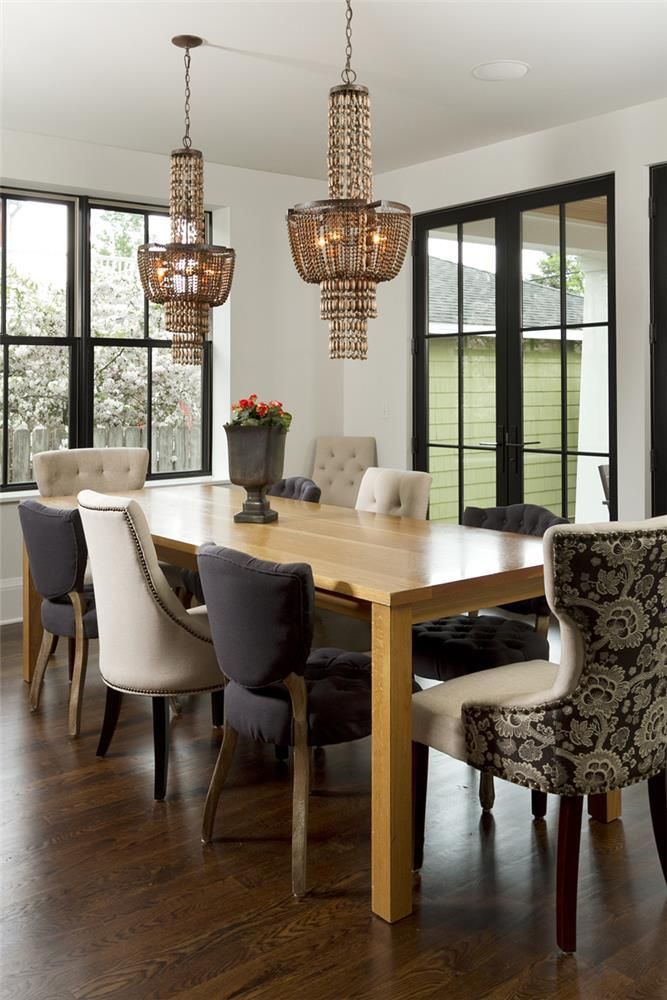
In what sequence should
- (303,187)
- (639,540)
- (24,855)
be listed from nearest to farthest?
(639,540), (24,855), (303,187)

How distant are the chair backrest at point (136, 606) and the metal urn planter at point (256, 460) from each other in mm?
753

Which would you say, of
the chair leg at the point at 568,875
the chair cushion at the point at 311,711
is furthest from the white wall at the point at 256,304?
the chair leg at the point at 568,875

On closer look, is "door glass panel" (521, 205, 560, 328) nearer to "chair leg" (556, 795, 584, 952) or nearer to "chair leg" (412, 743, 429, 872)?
"chair leg" (412, 743, 429, 872)

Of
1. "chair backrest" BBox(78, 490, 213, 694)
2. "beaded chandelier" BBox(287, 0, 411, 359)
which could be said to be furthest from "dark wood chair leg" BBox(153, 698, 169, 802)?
"beaded chandelier" BBox(287, 0, 411, 359)

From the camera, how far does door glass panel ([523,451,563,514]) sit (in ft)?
18.1

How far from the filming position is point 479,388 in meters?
5.95

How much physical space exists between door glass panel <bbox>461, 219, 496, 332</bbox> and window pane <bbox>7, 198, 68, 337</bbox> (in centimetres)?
247

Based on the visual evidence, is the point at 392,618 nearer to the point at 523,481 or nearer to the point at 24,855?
the point at 24,855

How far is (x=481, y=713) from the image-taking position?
91.1 inches

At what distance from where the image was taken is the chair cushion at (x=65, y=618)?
3.65m

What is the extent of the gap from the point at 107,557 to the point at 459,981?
1597mm

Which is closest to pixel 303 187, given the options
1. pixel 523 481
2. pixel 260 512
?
pixel 523 481

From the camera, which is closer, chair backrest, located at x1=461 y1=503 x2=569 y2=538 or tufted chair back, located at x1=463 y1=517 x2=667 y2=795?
tufted chair back, located at x1=463 y1=517 x2=667 y2=795

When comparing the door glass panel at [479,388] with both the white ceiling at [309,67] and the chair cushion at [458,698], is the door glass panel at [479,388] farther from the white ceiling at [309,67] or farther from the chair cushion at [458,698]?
the chair cushion at [458,698]
